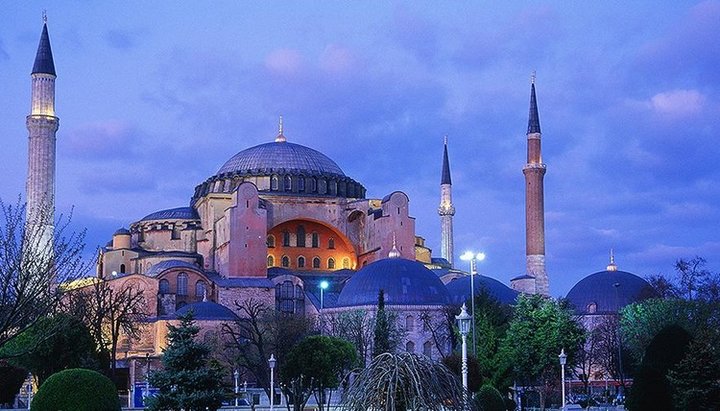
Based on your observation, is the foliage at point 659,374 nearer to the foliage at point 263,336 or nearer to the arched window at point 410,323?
the foliage at point 263,336

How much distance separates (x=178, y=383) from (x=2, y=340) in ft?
22.8

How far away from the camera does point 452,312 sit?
5284cm

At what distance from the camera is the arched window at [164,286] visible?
2347 inches

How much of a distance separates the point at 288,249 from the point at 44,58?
18.3 metres

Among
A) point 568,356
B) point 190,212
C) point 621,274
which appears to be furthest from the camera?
point 190,212

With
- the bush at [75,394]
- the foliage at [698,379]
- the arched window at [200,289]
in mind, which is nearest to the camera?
the foliage at [698,379]

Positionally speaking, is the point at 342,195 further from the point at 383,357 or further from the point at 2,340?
the point at 383,357

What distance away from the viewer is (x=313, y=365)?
34.8 meters

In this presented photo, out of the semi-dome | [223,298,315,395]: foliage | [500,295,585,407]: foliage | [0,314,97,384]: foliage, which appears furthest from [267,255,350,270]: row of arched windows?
[0,314,97,384]: foliage

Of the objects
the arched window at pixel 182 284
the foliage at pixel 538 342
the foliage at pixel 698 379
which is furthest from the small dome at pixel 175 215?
the foliage at pixel 698 379

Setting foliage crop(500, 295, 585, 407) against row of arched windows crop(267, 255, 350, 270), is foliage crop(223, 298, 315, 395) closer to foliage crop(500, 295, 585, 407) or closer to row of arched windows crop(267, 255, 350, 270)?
foliage crop(500, 295, 585, 407)

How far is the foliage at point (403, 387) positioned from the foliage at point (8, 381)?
74.0 feet

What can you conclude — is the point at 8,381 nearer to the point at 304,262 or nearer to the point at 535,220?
the point at 304,262

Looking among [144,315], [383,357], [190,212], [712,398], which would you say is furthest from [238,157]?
[383,357]
